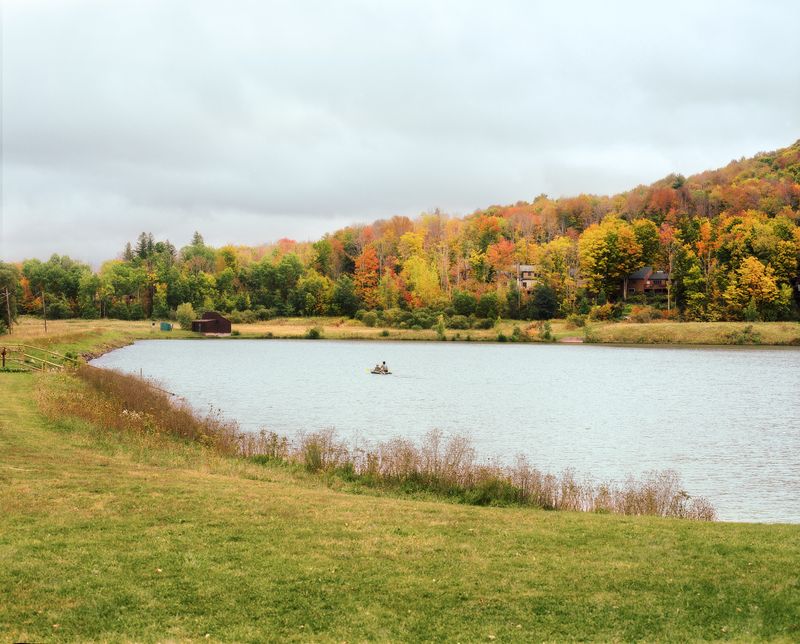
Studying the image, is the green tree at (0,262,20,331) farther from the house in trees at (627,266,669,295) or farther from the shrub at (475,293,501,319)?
the house in trees at (627,266,669,295)

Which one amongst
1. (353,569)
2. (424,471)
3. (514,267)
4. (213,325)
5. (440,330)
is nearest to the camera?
(353,569)

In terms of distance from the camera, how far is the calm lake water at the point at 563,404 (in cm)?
2830

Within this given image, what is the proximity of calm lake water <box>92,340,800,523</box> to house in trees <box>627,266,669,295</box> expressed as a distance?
38596 mm

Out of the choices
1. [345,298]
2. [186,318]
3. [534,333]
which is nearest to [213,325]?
[186,318]

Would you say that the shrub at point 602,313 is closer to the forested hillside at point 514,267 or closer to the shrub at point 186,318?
the forested hillside at point 514,267

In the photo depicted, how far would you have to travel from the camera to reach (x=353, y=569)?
12.0m

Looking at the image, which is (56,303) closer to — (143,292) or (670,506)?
(143,292)

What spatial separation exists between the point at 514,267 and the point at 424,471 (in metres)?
125

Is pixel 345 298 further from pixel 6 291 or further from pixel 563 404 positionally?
pixel 563 404

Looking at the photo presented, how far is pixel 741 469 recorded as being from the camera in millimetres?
27469

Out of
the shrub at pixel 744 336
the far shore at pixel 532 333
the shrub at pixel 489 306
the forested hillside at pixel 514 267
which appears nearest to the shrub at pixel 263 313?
the forested hillside at pixel 514 267

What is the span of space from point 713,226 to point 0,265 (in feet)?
380

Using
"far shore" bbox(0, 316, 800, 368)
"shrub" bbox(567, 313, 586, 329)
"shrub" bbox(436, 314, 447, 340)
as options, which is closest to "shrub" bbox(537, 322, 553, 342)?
"far shore" bbox(0, 316, 800, 368)

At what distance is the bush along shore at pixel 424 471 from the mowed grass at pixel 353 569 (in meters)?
2.79
